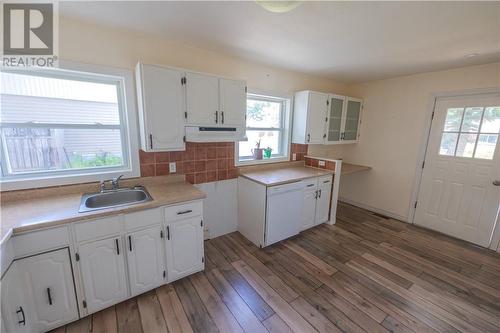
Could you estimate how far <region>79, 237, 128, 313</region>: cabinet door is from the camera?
152cm

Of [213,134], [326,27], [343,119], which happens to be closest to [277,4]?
[326,27]

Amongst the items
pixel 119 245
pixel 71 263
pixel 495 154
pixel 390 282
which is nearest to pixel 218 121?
pixel 119 245

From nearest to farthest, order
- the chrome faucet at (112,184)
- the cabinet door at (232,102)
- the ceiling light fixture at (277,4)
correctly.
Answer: the ceiling light fixture at (277,4) < the chrome faucet at (112,184) < the cabinet door at (232,102)

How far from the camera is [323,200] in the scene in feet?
10.2

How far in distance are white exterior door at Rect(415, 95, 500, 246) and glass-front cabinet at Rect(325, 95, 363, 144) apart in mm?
1088

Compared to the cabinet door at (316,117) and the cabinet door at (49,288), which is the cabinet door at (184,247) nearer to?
the cabinet door at (49,288)

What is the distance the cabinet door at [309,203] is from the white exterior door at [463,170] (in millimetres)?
1798

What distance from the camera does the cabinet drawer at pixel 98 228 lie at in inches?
57.2

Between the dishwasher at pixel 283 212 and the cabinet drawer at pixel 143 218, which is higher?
the cabinet drawer at pixel 143 218

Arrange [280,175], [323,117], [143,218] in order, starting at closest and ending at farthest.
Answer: [143,218] < [280,175] < [323,117]

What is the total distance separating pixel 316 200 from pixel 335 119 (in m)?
1.46

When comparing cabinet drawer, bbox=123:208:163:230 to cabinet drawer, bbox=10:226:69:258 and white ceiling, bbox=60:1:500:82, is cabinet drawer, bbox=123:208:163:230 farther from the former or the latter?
white ceiling, bbox=60:1:500:82

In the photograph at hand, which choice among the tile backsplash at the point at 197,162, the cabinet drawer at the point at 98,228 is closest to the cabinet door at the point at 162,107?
the tile backsplash at the point at 197,162

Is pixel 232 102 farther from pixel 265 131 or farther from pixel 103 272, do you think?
pixel 103 272
